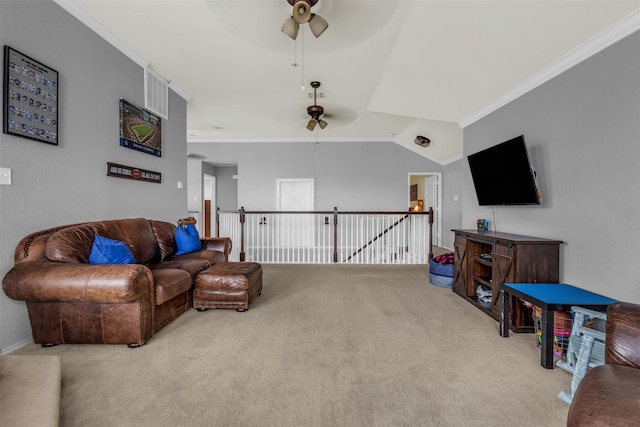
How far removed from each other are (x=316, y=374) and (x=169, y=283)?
155 cm

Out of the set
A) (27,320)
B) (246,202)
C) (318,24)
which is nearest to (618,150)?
(318,24)

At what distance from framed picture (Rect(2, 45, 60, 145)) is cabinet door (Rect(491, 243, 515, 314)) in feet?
14.1

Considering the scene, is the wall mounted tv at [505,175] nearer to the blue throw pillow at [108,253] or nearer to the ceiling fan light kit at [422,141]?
A: the ceiling fan light kit at [422,141]

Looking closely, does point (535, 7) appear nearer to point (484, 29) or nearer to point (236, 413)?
point (484, 29)

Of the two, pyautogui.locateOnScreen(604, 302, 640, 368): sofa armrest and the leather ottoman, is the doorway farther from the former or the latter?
pyautogui.locateOnScreen(604, 302, 640, 368): sofa armrest

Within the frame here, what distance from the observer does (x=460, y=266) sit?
3.79 meters

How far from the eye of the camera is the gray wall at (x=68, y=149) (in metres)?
2.25

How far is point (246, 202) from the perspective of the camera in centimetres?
779

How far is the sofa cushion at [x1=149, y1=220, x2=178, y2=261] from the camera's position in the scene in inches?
143

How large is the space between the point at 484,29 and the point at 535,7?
0.41 meters

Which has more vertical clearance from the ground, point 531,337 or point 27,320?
point 27,320

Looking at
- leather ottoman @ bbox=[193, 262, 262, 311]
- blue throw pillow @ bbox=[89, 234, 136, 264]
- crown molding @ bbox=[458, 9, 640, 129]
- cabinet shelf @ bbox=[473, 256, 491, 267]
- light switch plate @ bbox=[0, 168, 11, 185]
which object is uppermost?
crown molding @ bbox=[458, 9, 640, 129]

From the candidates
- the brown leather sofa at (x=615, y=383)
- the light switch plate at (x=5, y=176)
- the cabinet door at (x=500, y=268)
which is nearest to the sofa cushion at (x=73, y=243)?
the light switch plate at (x=5, y=176)

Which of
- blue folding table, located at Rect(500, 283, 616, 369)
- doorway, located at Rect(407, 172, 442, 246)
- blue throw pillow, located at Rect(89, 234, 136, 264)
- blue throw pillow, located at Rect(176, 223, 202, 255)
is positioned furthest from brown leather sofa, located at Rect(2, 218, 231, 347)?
doorway, located at Rect(407, 172, 442, 246)
